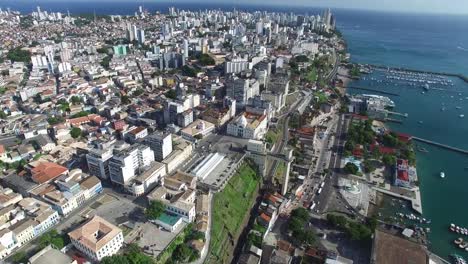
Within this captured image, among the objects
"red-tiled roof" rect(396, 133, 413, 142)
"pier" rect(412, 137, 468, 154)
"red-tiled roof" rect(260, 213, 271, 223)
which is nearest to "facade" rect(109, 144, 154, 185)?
"red-tiled roof" rect(260, 213, 271, 223)

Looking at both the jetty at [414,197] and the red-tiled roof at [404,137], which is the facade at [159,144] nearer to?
the jetty at [414,197]

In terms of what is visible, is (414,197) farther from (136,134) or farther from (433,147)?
(136,134)

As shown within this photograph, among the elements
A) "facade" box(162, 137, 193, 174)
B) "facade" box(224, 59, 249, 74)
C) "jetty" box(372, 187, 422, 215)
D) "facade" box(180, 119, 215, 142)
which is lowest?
"jetty" box(372, 187, 422, 215)

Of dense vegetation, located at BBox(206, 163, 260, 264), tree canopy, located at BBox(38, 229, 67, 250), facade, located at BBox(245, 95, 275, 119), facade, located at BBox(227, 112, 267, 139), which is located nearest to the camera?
tree canopy, located at BBox(38, 229, 67, 250)

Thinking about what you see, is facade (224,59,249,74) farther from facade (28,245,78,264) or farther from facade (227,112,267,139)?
facade (28,245,78,264)

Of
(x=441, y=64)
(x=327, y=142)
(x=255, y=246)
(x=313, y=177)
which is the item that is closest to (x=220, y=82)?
(x=327, y=142)

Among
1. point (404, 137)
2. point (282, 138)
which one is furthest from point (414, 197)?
point (282, 138)

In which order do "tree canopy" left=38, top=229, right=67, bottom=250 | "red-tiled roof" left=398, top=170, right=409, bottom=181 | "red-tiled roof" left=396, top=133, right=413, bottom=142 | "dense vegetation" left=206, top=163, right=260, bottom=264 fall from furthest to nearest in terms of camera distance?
1. "red-tiled roof" left=396, top=133, right=413, bottom=142
2. "red-tiled roof" left=398, top=170, right=409, bottom=181
3. "dense vegetation" left=206, top=163, right=260, bottom=264
4. "tree canopy" left=38, top=229, right=67, bottom=250
